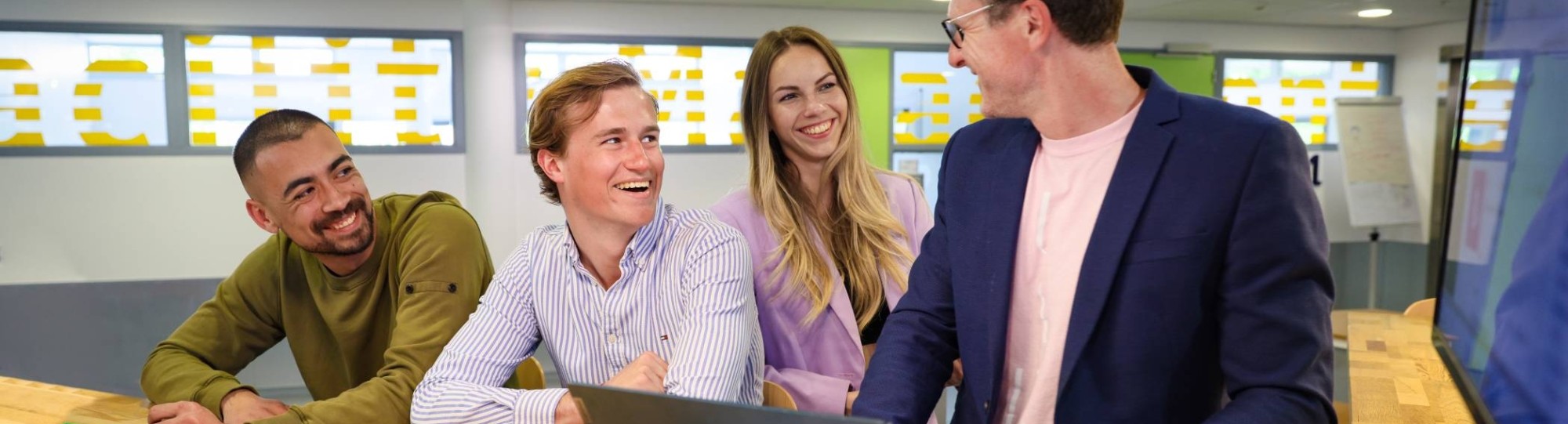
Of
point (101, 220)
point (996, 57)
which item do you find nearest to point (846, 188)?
point (996, 57)

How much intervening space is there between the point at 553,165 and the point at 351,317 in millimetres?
668

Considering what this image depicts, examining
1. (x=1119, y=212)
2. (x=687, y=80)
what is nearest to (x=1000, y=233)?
(x=1119, y=212)

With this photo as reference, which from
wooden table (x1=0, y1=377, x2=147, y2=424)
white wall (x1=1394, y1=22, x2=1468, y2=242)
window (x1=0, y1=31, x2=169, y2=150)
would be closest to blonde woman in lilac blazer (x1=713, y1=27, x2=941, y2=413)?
wooden table (x1=0, y1=377, x2=147, y2=424)

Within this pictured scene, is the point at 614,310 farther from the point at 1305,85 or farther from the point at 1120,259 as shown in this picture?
the point at 1305,85

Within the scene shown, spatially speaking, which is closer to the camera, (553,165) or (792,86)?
(553,165)

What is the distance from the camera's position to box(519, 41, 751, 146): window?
7.46 m

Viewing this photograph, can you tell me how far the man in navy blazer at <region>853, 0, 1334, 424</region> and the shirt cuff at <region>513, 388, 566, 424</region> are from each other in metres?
0.48

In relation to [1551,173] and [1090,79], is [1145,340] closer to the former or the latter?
[1090,79]

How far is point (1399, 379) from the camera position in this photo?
225 cm

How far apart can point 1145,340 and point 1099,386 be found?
0.31 feet

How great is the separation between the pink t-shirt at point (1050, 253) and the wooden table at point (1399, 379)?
81 cm

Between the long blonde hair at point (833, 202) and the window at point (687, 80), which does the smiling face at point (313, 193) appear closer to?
the long blonde hair at point (833, 202)

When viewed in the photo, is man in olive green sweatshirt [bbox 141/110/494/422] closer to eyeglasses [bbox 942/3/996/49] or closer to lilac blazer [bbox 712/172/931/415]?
lilac blazer [bbox 712/172/931/415]

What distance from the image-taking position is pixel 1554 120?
127cm
